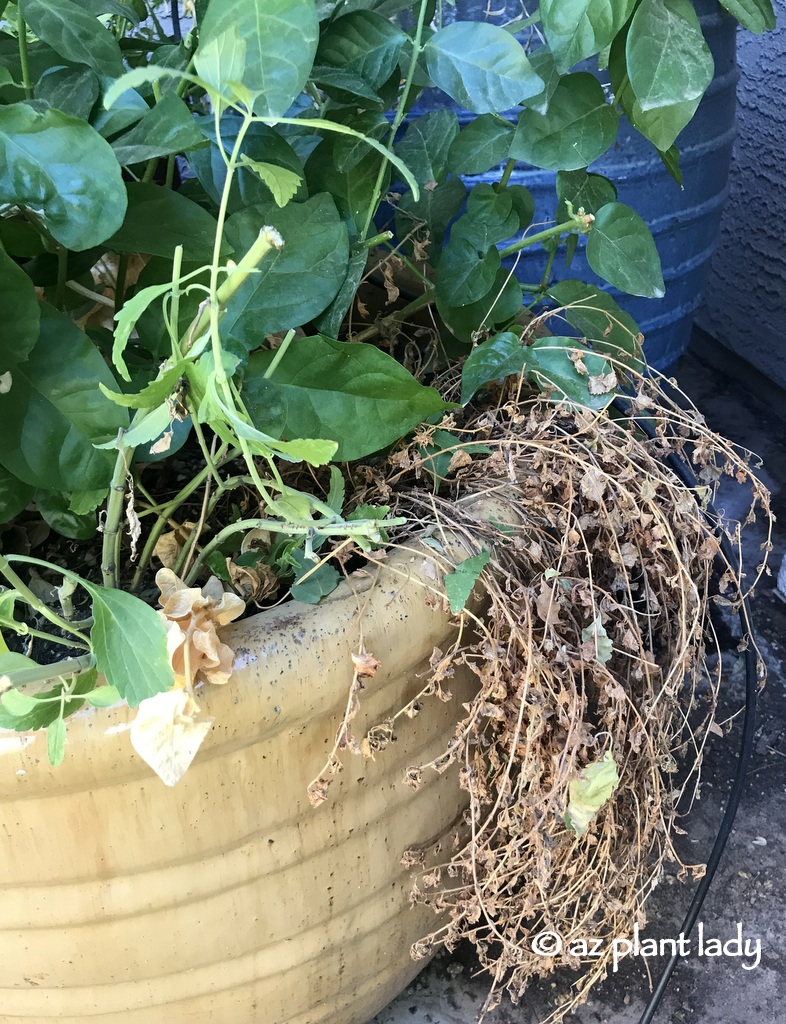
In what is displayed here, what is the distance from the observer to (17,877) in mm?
449

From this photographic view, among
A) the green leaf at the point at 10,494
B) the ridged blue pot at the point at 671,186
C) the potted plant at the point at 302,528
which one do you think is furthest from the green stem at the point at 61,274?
the ridged blue pot at the point at 671,186

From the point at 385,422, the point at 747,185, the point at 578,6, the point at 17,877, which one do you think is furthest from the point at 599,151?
the point at 747,185

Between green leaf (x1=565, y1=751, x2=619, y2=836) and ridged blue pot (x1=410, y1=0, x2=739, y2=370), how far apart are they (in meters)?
0.75

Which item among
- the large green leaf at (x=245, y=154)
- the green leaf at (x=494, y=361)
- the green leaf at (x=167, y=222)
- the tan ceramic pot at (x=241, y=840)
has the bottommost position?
the tan ceramic pot at (x=241, y=840)

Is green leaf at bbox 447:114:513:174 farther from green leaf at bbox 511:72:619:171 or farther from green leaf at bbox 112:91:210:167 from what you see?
green leaf at bbox 112:91:210:167

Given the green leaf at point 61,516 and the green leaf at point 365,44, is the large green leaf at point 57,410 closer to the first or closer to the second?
the green leaf at point 61,516

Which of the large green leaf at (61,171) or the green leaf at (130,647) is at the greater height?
the large green leaf at (61,171)

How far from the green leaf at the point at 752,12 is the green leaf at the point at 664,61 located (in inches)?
1.7

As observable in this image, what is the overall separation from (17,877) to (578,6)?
55cm

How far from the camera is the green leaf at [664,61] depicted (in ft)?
1.45

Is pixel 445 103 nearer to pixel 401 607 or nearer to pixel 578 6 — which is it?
pixel 578 6

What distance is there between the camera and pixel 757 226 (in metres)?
1.64

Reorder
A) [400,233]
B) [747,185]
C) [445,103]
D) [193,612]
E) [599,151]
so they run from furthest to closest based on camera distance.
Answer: [747,185] → [445,103] → [400,233] → [599,151] → [193,612]

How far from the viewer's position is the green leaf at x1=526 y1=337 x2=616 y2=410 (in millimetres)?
555
